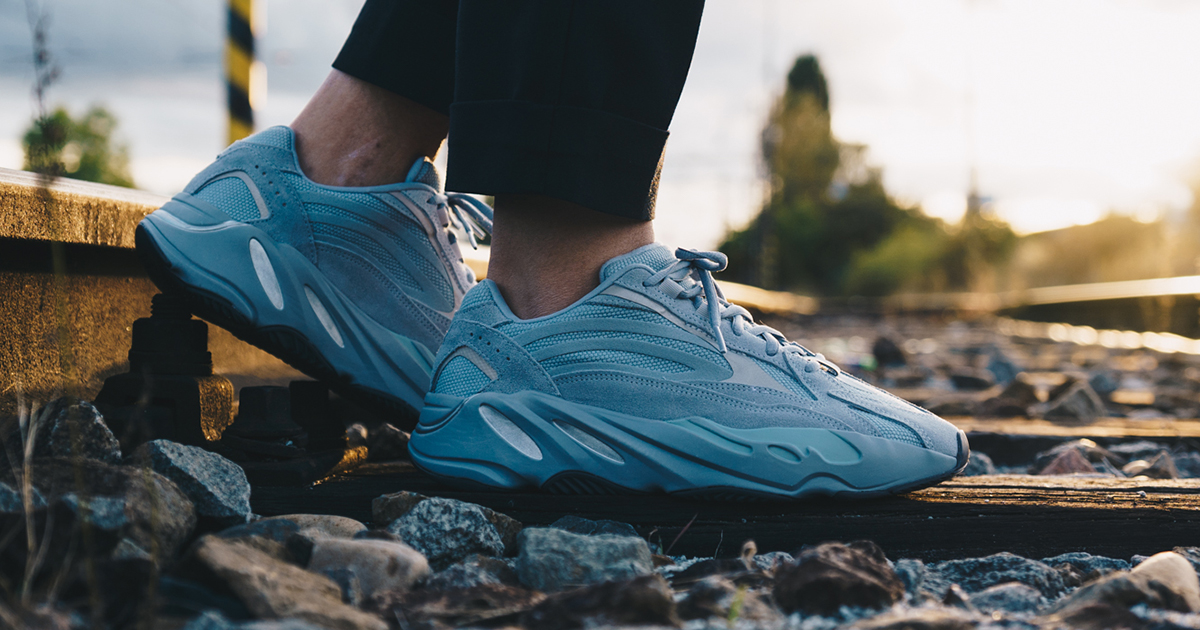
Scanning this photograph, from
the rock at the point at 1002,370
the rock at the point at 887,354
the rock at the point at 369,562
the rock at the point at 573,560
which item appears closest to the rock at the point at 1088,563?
the rock at the point at 573,560

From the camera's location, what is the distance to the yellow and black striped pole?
4.91m

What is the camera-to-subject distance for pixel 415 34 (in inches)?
64.2

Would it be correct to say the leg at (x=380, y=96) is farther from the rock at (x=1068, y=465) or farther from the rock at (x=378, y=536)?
the rock at (x=1068, y=465)

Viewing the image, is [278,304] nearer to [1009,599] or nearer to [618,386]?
[618,386]

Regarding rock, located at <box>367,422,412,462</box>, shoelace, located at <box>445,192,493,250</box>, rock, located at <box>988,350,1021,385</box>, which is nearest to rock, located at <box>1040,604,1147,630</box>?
shoelace, located at <box>445,192,493,250</box>

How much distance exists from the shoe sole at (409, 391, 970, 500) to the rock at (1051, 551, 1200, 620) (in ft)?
1.26

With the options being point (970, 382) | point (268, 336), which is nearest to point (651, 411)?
point (268, 336)

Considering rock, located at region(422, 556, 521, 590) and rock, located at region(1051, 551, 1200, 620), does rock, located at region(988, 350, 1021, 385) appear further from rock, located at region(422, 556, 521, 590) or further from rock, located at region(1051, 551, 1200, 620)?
rock, located at region(422, 556, 521, 590)

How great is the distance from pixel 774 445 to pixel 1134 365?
547 centimetres

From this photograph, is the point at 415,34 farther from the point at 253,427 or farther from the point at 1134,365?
the point at 1134,365

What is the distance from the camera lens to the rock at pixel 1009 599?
0.99m

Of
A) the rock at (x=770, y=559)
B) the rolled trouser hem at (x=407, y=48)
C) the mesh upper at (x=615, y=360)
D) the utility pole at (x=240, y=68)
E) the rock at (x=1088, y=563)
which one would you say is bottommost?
the rock at (x=1088, y=563)

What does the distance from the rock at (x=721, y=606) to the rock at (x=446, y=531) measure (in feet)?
1.11

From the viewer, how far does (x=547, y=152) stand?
1.28 metres
